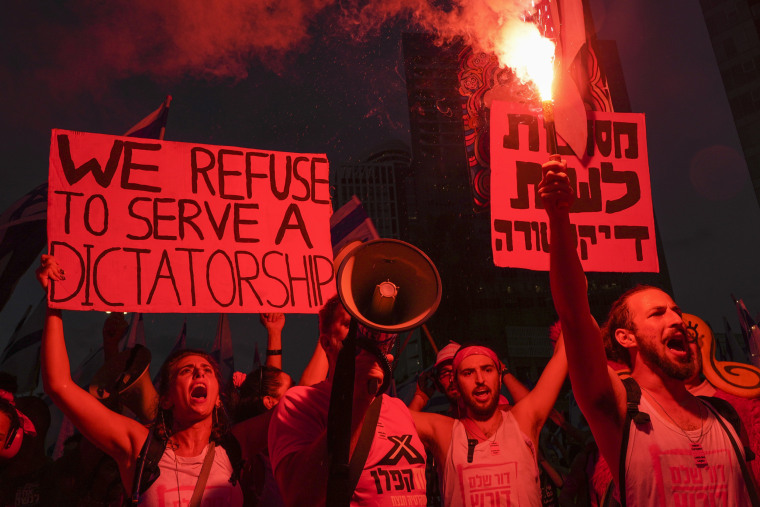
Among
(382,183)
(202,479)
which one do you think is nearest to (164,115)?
(202,479)

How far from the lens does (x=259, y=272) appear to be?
12.5 ft

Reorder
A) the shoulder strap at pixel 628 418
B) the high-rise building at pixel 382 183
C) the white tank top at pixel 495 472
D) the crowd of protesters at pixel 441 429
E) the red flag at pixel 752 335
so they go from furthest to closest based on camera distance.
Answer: the high-rise building at pixel 382 183 < the red flag at pixel 752 335 < the white tank top at pixel 495 472 < the shoulder strap at pixel 628 418 < the crowd of protesters at pixel 441 429

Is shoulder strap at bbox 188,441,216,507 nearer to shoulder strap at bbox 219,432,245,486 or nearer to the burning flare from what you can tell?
shoulder strap at bbox 219,432,245,486

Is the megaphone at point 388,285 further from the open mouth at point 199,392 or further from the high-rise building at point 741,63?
the high-rise building at point 741,63

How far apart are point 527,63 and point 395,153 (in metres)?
71.3

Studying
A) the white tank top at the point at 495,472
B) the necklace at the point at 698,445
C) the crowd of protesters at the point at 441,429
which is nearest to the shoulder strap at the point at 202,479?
the crowd of protesters at the point at 441,429

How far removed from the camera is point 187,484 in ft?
8.73

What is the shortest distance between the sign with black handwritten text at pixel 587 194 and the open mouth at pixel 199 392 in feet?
6.14

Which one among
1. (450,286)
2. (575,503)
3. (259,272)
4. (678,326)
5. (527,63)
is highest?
(450,286)

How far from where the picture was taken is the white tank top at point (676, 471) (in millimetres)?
2242

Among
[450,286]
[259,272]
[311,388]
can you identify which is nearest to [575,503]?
[259,272]

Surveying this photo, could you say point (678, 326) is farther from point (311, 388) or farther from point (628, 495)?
point (311, 388)

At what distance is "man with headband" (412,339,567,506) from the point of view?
3.15m

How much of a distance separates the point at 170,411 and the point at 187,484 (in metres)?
0.40
